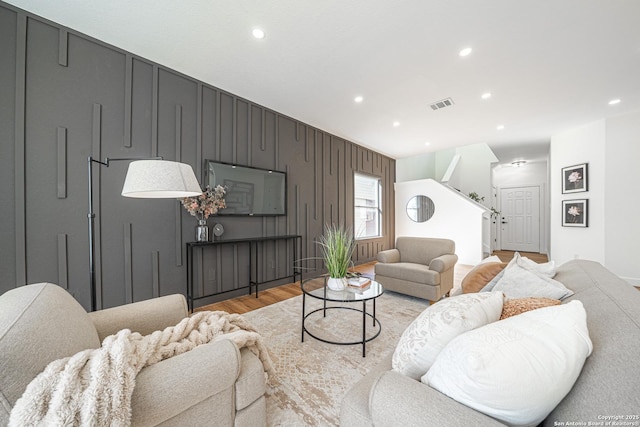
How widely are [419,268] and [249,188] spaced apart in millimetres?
2540

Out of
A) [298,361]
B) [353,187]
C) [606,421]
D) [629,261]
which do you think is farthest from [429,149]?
[606,421]

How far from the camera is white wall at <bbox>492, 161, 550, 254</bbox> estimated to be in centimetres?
698

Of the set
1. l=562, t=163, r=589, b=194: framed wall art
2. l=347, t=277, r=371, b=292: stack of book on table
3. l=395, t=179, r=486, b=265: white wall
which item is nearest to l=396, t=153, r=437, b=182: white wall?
l=395, t=179, r=486, b=265: white wall

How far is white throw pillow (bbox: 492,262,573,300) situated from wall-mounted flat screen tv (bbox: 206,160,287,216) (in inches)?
112

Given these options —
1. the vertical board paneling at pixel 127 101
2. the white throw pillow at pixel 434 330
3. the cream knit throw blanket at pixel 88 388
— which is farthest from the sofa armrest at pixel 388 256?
the vertical board paneling at pixel 127 101

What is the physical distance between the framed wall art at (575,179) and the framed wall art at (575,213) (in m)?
0.23

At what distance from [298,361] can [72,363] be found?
1.41m

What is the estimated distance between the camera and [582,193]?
4391 millimetres

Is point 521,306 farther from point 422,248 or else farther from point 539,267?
point 422,248

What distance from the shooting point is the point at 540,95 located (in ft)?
10.7

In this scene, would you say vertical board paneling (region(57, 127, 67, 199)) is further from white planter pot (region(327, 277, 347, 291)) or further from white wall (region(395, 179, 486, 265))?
white wall (region(395, 179, 486, 265))

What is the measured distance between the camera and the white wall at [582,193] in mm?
4105

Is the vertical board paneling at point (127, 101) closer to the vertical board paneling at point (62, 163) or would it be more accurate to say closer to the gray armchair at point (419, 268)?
the vertical board paneling at point (62, 163)

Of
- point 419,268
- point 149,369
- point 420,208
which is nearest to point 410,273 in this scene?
point 419,268
